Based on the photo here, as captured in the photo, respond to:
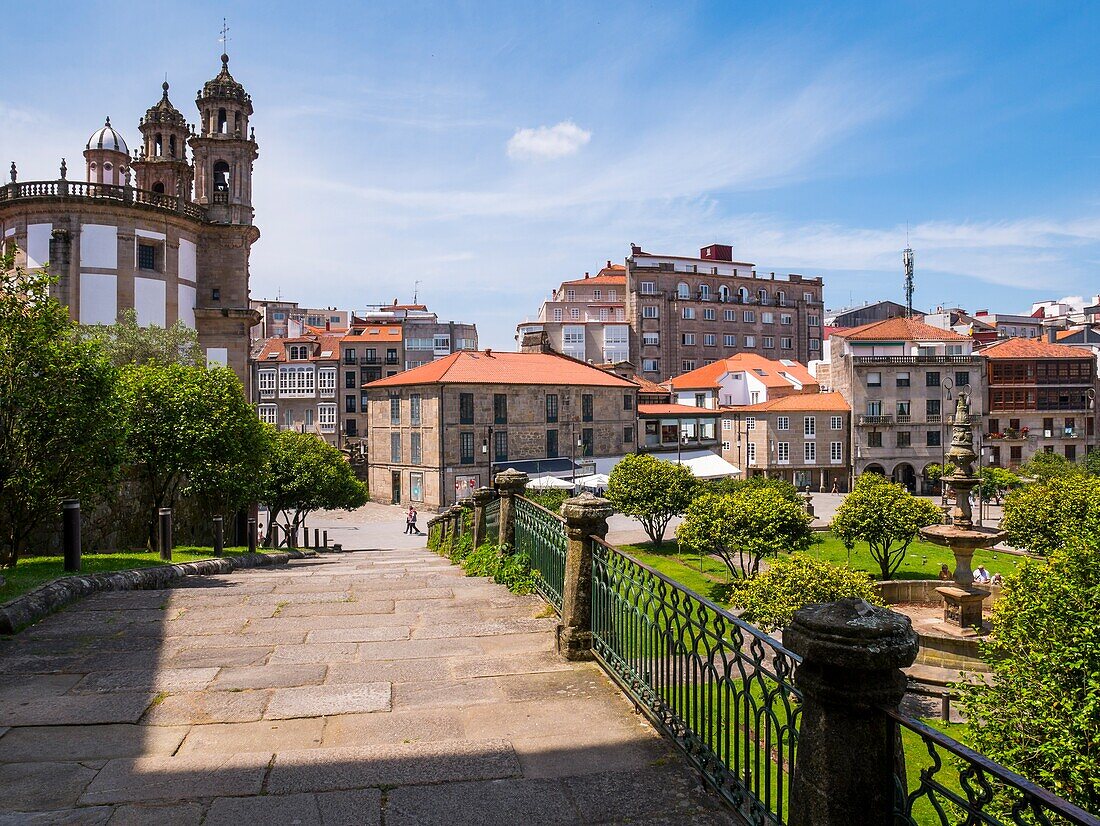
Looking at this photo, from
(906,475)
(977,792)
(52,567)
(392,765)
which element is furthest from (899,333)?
(977,792)

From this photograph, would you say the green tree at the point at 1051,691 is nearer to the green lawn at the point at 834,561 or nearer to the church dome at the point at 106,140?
the green lawn at the point at 834,561

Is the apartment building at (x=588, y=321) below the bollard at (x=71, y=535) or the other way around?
the other way around

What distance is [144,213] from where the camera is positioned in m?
39.1

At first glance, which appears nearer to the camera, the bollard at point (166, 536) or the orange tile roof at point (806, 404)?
the bollard at point (166, 536)

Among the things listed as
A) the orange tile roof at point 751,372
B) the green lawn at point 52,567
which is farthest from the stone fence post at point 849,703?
the orange tile roof at point 751,372

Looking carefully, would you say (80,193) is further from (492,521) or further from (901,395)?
(901,395)

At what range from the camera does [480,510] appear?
40.5ft

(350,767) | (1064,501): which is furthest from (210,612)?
(1064,501)

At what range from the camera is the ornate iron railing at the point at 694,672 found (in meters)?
3.63

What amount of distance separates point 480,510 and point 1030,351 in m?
63.6

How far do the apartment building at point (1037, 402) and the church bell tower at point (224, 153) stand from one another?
55.7 meters

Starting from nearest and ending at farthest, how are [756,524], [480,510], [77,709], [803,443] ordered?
[77,709]
[480,510]
[756,524]
[803,443]

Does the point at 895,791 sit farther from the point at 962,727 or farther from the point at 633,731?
the point at 962,727

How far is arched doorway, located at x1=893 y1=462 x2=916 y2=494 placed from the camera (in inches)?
2299
